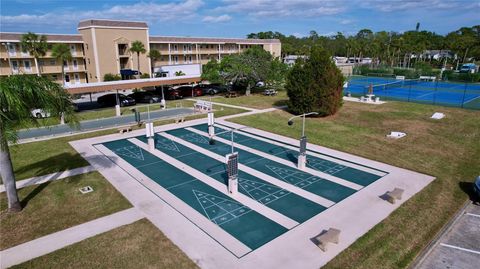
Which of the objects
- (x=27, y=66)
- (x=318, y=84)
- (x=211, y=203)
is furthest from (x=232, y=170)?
(x=27, y=66)

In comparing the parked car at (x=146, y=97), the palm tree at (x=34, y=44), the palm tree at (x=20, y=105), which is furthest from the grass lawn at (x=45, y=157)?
the palm tree at (x=34, y=44)

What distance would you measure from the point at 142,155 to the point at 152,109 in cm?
1658

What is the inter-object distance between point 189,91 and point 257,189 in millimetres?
31929

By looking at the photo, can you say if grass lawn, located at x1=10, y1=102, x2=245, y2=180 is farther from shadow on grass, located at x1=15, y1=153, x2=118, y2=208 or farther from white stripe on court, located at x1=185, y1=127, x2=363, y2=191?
white stripe on court, located at x1=185, y1=127, x2=363, y2=191

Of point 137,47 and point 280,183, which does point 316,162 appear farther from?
point 137,47

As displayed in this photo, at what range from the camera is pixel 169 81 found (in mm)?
39312

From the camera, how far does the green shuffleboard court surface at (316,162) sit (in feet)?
56.9

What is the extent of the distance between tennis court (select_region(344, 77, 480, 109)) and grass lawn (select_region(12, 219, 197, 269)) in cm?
3763

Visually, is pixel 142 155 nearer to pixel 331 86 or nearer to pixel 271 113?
pixel 271 113

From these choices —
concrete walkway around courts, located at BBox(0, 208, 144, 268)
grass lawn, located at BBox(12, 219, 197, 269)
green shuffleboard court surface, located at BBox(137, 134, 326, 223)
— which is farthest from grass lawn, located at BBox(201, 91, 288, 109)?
grass lawn, located at BBox(12, 219, 197, 269)

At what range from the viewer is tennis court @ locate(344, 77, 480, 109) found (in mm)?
40200

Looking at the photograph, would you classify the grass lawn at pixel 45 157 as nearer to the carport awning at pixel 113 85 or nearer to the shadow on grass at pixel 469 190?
the carport awning at pixel 113 85

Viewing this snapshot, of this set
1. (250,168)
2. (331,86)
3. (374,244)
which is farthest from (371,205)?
(331,86)

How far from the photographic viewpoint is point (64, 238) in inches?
461
